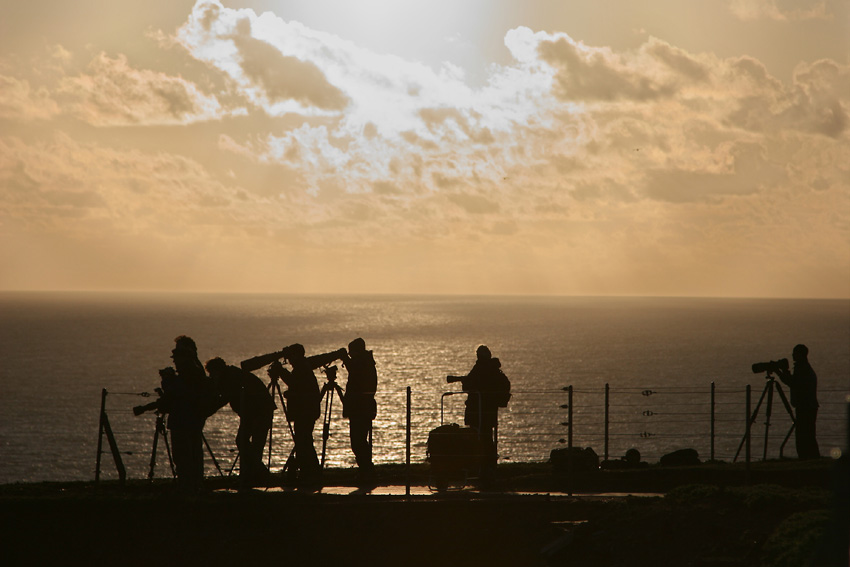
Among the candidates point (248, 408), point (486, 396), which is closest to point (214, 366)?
point (248, 408)

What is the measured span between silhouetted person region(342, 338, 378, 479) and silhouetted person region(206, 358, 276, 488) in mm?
1418

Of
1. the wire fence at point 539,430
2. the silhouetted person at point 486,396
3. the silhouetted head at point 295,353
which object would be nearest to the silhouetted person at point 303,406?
the silhouetted head at point 295,353

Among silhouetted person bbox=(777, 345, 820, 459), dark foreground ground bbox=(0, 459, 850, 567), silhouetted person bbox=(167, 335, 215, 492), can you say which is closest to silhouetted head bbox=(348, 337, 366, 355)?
silhouetted person bbox=(167, 335, 215, 492)

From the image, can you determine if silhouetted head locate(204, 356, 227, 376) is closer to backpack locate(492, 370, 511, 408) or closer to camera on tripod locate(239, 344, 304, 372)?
camera on tripod locate(239, 344, 304, 372)

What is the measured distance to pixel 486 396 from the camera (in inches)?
601

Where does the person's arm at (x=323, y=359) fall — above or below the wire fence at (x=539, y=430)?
above

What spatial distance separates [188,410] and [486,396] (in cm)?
503

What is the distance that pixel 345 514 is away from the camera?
12930mm

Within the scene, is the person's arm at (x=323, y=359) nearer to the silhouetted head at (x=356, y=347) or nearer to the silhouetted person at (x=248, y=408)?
the silhouetted head at (x=356, y=347)

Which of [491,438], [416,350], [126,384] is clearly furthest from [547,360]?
[491,438]

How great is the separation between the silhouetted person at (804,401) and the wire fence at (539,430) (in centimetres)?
3272

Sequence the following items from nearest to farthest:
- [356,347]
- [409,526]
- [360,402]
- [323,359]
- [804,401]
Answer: [409,526] → [360,402] → [356,347] → [323,359] → [804,401]

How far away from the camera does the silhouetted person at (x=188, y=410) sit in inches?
552

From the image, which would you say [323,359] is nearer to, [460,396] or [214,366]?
[214,366]
